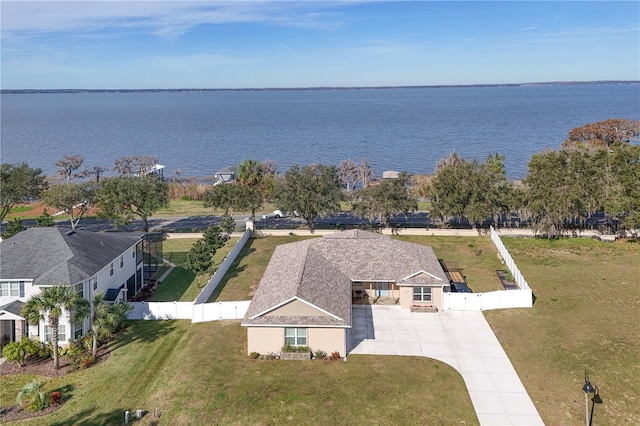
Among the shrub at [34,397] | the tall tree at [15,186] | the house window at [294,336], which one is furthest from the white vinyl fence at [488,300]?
the tall tree at [15,186]

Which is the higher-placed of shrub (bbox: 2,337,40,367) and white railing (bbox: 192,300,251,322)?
white railing (bbox: 192,300,251,322)

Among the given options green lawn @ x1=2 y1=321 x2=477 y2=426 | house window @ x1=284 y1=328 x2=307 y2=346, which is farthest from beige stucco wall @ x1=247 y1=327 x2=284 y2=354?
green lawn @ x1=2 y1=321 x2=477 y2=426

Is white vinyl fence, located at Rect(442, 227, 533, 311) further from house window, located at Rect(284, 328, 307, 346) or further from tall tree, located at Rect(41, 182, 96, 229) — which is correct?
tall tree, located at Rect(41, 182, 96, 229)

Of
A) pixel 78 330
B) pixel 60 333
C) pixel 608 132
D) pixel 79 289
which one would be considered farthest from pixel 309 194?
pixel 608 132

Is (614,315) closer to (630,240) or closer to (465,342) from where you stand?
(465,342)

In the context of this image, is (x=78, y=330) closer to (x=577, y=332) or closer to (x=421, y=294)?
(x=421, y=294)

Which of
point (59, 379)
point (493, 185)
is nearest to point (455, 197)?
point (493, 185)
